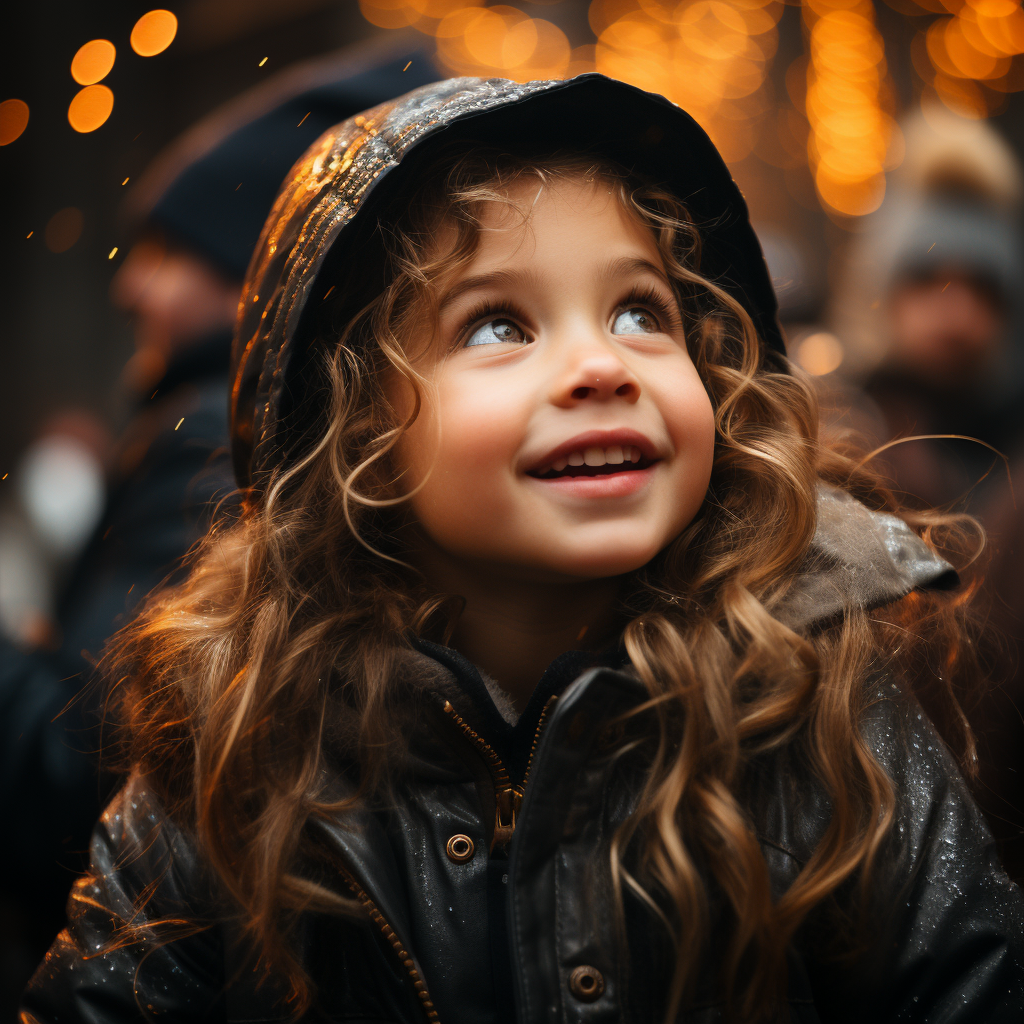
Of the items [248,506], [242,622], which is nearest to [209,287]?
[248,506]

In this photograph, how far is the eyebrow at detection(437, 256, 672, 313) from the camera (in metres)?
0.97

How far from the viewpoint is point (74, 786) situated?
1.48m

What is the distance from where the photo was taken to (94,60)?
5.68m

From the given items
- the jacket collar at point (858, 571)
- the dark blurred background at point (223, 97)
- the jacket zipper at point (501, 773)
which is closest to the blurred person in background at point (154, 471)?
the jacket zipper at point (501, 773)

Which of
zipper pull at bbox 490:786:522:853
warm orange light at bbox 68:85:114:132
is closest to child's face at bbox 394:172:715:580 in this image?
zipper pull at bbox 490:786:522:853

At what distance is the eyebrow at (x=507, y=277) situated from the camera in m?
0.97

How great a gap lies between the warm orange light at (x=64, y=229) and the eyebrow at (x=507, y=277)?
5512 millimetres

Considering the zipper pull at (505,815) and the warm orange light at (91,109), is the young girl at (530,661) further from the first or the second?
the warm orange light at (91,109)

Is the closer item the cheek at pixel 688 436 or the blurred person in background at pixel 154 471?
the cheek at pixel 688 436

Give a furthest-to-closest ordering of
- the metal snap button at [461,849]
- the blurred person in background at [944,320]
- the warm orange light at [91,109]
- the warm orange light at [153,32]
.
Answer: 1. the warm orange light at [91,109]
2. the warm orange light at [153,32]
3. the blurred person in background at [944,320]
4. the metal snap button at [461,849]

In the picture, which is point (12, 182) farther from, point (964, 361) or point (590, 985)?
point (590, 985)

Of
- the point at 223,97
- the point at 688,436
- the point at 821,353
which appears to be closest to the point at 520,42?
the point at 223,97

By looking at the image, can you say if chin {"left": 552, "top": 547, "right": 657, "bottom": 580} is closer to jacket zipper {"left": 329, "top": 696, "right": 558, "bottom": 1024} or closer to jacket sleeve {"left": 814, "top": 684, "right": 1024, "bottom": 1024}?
jacket zipper {"left": 329, "top": 696, "right": 558, "bottom": 1024}

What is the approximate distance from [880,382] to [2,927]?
2321 millimetres
